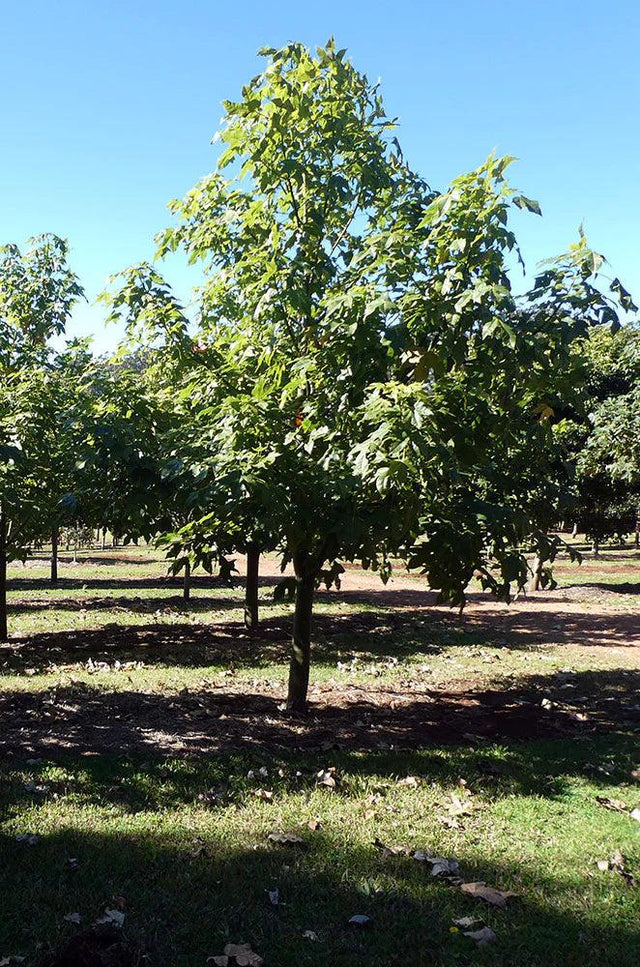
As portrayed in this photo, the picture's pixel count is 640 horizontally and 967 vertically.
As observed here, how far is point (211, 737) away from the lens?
22.3 ft

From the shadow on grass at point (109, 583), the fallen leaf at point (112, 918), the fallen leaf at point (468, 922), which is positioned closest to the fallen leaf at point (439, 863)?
the fallen leaf at point (468, 922)

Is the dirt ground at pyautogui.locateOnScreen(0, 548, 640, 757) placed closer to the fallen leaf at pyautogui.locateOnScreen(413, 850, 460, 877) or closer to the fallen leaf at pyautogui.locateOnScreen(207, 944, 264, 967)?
the fallen leaf at pyautogui.locateOnScreen(413, 850, 460, 877)

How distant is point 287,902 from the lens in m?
3.86

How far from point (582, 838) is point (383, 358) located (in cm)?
378

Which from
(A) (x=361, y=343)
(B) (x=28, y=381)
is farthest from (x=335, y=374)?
(B) (x=28, y=381)

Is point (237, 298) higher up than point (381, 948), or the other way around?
point (237, 298)

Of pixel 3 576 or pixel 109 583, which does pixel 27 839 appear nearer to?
pixel 3 576

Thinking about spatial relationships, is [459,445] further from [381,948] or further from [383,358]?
[381,948]

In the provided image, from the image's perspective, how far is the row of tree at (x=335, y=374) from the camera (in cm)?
525

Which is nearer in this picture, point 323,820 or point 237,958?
point 237,958

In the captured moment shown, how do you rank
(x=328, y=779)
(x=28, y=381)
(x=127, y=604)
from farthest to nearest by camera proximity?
(x=127, y=604) → (x=28, y=381) → (x=328, y=779)

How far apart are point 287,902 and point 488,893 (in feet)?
3.79

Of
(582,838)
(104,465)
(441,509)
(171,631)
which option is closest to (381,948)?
(582,838)

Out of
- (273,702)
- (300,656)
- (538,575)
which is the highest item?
(538,575)
